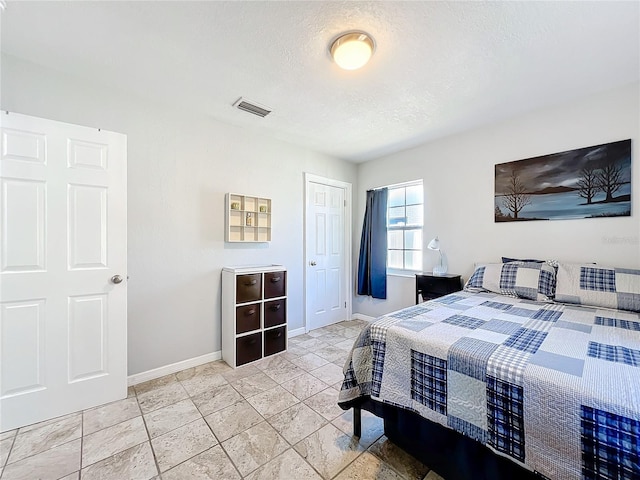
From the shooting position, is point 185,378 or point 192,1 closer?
point 192,1

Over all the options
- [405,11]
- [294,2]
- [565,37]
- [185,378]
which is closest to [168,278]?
[185,378]

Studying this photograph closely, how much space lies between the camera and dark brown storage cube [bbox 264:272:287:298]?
112 inches

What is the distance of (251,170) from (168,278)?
145 cm

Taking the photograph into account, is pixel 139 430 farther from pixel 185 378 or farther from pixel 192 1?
pixel 192 1

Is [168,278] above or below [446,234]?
below

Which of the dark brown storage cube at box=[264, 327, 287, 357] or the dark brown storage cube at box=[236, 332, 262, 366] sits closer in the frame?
the dark brown storage cube at box=[236, 332, 262, 366]

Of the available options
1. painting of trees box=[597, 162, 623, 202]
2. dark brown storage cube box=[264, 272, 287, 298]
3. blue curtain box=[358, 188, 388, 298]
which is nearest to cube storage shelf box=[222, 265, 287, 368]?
dark brown storage cube box=[264, 272, 287, 298]

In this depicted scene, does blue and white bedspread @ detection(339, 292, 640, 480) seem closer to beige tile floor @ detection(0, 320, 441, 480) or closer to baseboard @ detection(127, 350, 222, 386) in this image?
beige tile floor @ detection(0, 320, 441, 480)

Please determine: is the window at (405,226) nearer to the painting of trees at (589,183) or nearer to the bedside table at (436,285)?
the bedside table at (436,285)

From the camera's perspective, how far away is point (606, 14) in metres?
1.48

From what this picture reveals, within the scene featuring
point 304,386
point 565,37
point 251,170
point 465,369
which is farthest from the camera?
point 251,170

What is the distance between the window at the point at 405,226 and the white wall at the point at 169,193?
6.14 feet

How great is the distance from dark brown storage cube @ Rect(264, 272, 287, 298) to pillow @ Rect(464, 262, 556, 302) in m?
1.91

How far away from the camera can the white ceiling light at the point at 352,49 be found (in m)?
1.61
